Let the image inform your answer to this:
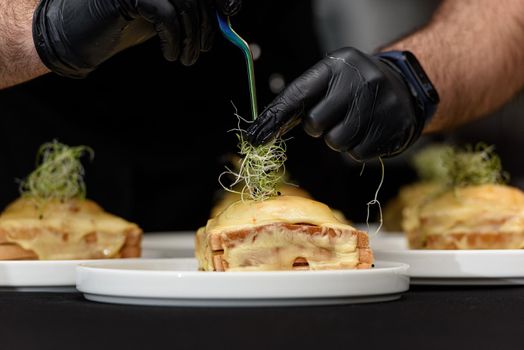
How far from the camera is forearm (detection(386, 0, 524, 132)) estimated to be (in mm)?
2516

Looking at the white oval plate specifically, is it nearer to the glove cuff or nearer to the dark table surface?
the dark table surface

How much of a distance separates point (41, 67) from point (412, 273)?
94cm

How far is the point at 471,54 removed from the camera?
2582 mm

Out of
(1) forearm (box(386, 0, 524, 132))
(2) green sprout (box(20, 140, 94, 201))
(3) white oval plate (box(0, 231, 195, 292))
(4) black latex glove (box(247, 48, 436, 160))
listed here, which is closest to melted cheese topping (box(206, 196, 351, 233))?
(4) black latex glove (box(247, 48, 436, 160))

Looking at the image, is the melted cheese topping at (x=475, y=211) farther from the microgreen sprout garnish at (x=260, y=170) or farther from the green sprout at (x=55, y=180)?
the green sprout at (x=55, y=180)

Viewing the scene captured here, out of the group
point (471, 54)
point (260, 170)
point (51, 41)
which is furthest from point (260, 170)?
point (471, 54)

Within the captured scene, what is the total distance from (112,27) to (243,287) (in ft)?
2.16

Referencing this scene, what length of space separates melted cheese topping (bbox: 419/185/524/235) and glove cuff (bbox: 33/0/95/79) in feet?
2.84

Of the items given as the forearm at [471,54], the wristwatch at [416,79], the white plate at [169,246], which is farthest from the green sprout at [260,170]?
the forearm at [471,54]

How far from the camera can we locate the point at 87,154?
316cm

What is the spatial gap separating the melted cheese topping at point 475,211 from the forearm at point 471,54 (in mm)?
363

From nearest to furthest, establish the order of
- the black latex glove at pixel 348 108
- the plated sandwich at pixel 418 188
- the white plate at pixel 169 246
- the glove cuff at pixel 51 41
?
1. the black latex glove at pixel 348 108
2. the glove cuff at pixel 51 41
3. the white plate at pixel 169 246
4. the plated sandwich at pixel 418 188

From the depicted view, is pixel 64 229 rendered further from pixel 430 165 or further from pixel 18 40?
pixel 430 165

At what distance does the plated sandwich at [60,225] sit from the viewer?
2023 millimetres
